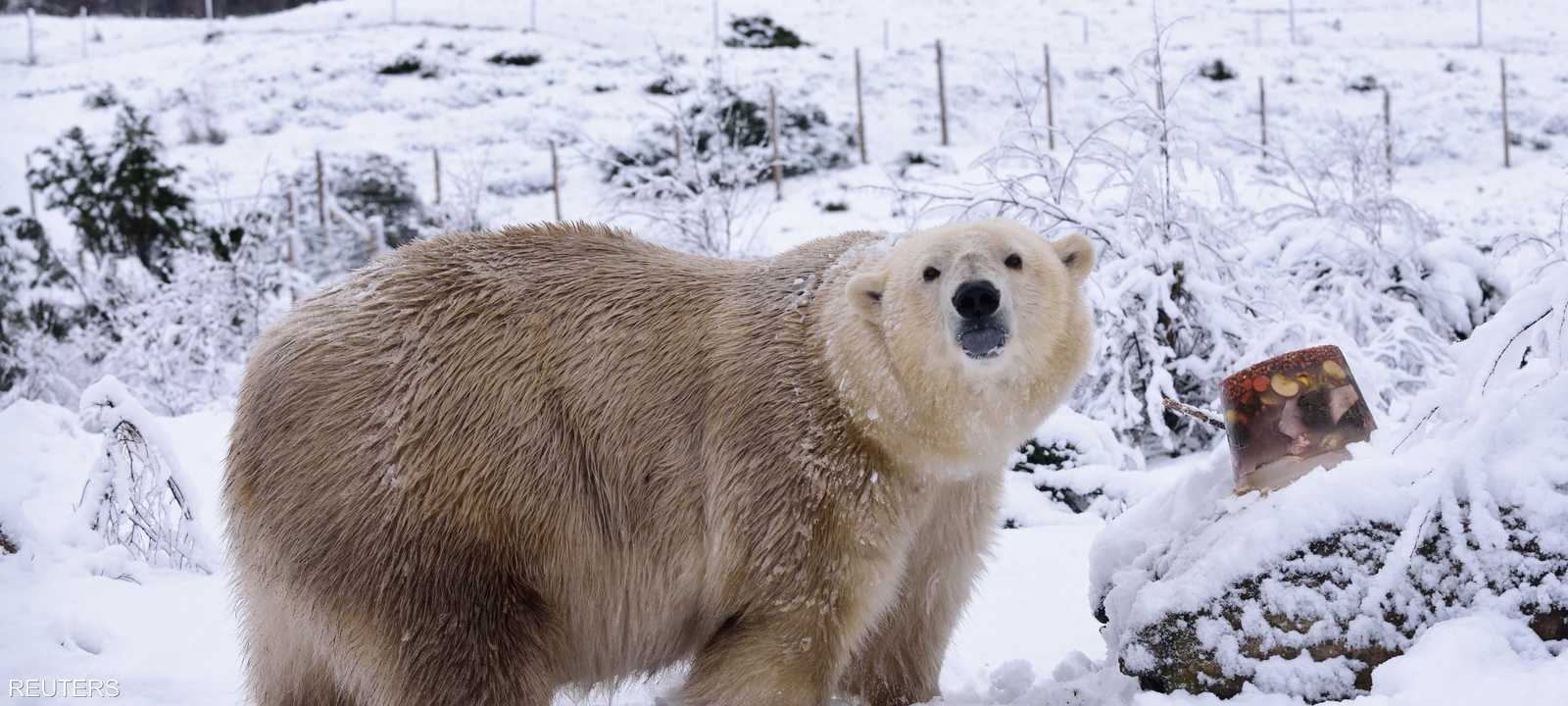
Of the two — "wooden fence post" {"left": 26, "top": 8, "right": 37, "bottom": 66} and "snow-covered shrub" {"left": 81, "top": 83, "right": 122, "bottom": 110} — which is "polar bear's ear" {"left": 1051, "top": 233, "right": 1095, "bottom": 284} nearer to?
"snow-covered shrub" {"left": 81, "top": 83, "right": 122, "bottom": 110}

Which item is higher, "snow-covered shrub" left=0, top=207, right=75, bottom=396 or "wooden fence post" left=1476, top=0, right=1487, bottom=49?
"wooden fence post" left=1476, top=0, right=1487, bottom=49

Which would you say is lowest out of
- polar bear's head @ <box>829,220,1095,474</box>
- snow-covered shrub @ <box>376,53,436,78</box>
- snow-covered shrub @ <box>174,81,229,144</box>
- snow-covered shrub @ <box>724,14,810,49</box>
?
polar bear's head @ <box>829,220,1095,474</box>

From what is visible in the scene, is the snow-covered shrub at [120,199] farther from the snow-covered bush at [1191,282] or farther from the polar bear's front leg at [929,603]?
the polar bear's front leg at [929,603]

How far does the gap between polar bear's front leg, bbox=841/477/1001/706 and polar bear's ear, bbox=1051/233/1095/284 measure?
59 centimetres

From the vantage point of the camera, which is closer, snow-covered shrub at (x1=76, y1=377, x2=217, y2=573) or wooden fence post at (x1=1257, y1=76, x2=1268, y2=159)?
snow-covered shrub at (x1=76, y1=377, x2=217, y2=573)

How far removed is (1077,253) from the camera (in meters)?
3.07

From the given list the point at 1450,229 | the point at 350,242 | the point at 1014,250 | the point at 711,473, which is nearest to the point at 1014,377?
the point at 1014,250

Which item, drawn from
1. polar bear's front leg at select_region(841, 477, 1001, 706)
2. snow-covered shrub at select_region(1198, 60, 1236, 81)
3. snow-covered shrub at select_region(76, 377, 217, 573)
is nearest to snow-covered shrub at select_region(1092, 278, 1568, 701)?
polar bear's front leg at select_region(841, 477, 1001, 706)

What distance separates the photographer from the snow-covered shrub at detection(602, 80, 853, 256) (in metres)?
10.6

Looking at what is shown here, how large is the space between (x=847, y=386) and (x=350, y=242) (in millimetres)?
16437

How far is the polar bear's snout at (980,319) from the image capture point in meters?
2.68

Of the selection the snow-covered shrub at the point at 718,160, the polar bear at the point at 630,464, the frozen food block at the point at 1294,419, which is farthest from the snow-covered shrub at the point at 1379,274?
the snow-covered shrub at the point at 718,160

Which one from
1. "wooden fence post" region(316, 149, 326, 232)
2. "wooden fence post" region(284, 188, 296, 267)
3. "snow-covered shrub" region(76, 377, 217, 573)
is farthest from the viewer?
"wooden fence post" region(316, 149, 326, 232)

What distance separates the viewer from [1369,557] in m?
2.50
